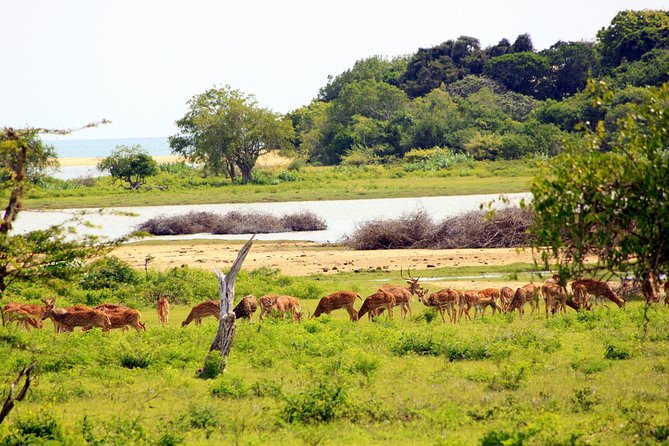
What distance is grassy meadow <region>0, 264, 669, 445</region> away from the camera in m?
11.4

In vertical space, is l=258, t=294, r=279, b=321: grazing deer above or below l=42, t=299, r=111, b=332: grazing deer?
below

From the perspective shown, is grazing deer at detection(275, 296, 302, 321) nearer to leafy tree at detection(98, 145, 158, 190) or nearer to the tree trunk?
the tree trunk

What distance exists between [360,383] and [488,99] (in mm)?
79836

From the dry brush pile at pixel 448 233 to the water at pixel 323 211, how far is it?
633 cm

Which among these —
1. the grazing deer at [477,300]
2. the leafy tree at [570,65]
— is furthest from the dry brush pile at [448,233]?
the leafy tree at [570,65]

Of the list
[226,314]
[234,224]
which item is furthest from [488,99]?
[226,314]

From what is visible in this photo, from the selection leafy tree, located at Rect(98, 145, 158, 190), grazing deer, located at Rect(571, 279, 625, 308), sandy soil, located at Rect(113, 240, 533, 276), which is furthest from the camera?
leafy tree, located at Rect(98, 145, 158, 190)

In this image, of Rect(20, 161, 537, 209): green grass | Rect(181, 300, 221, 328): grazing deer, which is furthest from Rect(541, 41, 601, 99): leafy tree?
Rect(181, 300, 221, 328): grazing deer

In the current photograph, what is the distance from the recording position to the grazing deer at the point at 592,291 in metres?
20.6

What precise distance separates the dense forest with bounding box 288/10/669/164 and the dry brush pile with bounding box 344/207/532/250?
37544mm

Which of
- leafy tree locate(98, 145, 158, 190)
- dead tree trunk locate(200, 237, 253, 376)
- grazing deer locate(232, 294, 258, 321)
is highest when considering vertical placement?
leafy tree locate(98, 145, 158, 190)

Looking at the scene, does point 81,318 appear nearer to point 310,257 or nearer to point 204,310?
point 204,310

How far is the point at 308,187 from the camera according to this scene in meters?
65.4

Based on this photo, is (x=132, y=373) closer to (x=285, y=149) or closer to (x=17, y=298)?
(x=17, y=298)
